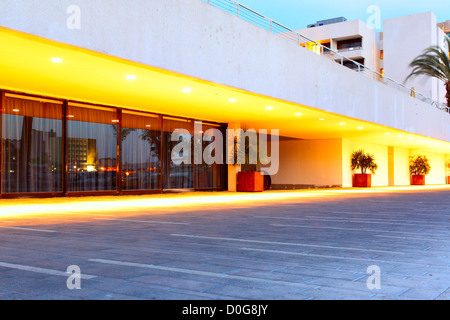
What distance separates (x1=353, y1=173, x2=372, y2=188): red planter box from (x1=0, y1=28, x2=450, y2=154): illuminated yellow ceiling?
6.28 metres

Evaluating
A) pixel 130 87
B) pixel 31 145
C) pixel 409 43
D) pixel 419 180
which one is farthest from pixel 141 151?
pixel 409 43

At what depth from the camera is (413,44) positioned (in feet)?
148

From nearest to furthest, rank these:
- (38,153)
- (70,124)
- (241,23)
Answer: (241,23) < (38,153) < (70,124)

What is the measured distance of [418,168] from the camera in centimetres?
3378

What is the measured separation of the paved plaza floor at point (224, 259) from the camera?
290cm

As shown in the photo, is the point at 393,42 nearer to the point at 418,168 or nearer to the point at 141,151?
the point at 418,168

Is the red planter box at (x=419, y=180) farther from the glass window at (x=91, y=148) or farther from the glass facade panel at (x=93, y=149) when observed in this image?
the glass window at (x=91, y=148)

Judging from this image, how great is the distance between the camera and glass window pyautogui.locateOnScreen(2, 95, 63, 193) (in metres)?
12.6

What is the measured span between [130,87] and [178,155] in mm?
6203

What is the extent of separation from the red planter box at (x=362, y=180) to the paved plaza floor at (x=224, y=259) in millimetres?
19109
